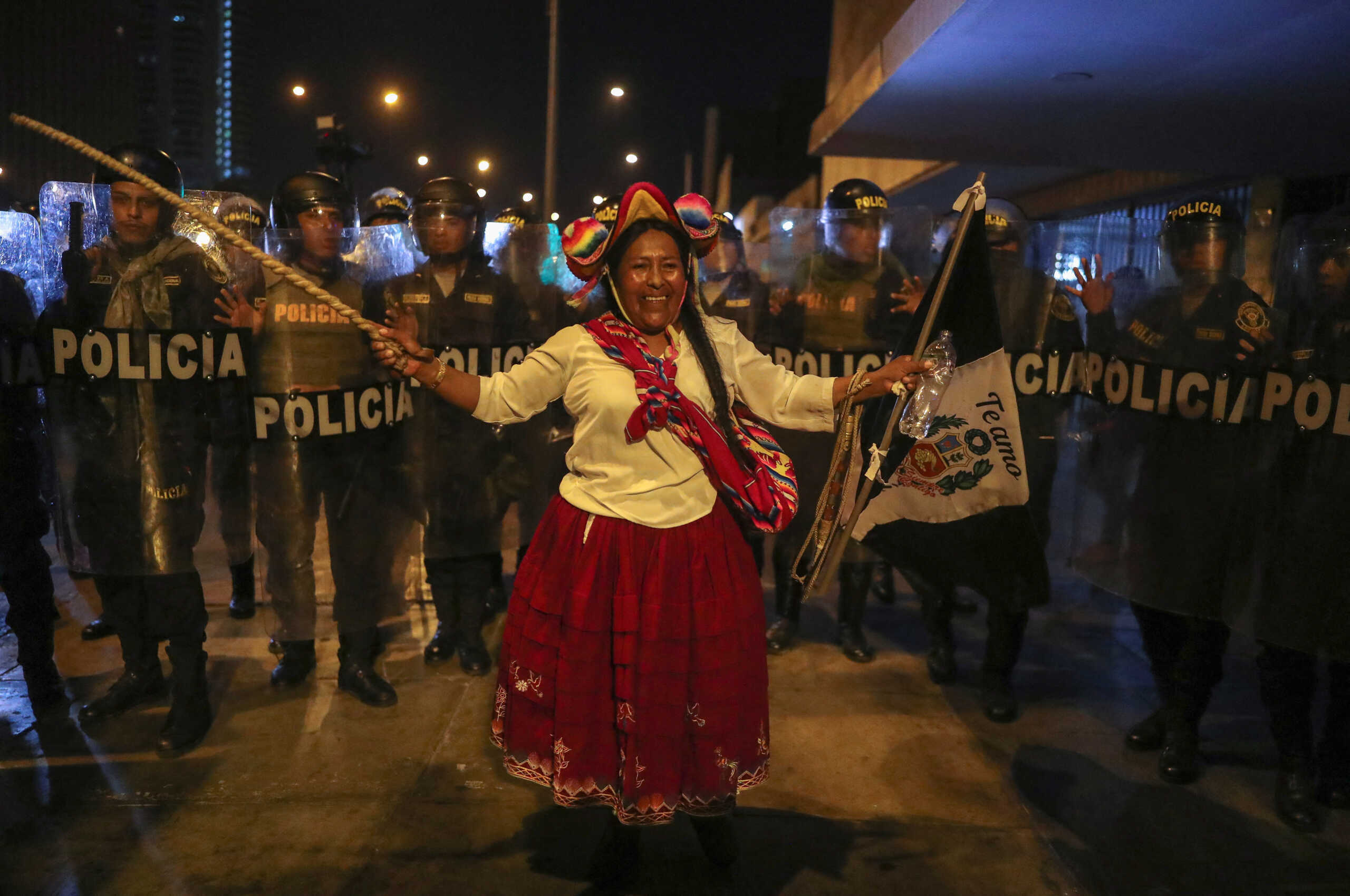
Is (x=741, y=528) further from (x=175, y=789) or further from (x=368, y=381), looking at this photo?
(x=175, y=789)

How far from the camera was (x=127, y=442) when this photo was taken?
358 cm

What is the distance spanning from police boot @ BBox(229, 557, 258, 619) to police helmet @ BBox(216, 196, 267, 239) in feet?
7.42

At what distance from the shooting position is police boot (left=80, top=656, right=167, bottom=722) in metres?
3.94

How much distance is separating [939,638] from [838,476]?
2.06 metres

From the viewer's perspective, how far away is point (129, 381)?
3.54 metres

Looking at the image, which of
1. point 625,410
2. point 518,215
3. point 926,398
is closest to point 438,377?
point 625,410

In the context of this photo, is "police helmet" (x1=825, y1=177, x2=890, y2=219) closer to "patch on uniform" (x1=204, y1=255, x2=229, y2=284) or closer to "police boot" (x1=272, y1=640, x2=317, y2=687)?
"patch on uniform" (x1=204, y1=255, x2=229, y2=284)

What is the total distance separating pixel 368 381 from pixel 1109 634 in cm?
434

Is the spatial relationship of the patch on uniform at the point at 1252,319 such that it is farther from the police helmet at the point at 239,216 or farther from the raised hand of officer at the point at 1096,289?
the police helmet at the point at 239,216

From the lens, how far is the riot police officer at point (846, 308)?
4.56 m

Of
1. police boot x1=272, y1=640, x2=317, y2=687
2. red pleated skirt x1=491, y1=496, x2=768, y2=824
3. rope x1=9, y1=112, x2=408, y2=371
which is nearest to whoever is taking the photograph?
rope x1=9, y1=112, x2=408, y2=371

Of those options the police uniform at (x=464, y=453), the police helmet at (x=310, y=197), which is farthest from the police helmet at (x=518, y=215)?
the police helmet at (x=310, y=197)

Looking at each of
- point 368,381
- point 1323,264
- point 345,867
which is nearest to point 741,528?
point 345,867

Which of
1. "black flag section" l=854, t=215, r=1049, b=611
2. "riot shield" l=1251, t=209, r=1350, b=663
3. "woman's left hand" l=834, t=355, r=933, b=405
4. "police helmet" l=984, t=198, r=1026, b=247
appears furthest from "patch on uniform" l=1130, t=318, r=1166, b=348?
"woman's left hand" l=834, t=355, r=933, b=405
